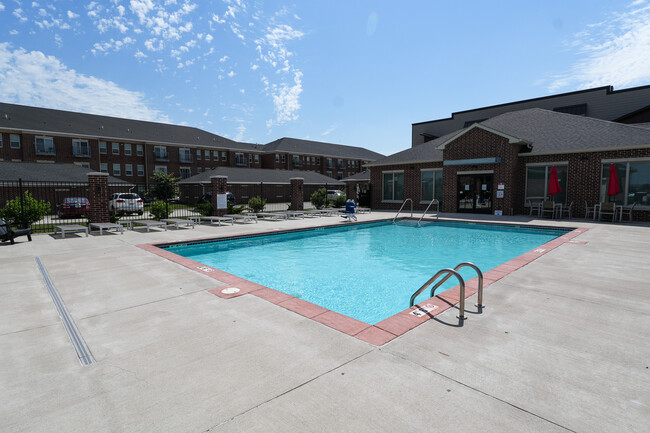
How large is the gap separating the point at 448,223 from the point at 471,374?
51.1 feet

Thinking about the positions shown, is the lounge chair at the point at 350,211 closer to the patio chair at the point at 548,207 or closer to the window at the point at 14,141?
the patio chair at the point at 548,207

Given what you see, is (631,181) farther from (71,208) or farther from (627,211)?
(71,208)

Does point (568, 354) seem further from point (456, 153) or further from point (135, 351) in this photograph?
point (456, 153)

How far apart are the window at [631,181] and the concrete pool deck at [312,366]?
14.4 m

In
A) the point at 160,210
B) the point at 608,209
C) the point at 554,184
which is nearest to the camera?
the point at 608,209

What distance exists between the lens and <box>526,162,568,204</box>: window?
18375mm

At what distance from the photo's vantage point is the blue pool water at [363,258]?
7176mm

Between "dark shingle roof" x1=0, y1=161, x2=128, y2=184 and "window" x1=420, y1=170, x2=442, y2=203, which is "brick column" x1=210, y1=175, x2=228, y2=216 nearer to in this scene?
"window" x1=420, y1=170, x2=442, y2=203

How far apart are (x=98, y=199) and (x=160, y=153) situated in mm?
36966

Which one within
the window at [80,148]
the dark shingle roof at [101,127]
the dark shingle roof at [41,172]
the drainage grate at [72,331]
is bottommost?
the drainage grate at [72,331]

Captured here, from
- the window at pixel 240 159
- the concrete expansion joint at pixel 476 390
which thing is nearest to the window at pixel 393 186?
the concrete expansion joint at pixel 476 390

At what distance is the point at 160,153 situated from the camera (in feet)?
157

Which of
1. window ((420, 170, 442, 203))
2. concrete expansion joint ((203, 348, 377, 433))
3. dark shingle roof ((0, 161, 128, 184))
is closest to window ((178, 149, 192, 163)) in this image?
dark shingle roof ((0, 161, 128, 184))

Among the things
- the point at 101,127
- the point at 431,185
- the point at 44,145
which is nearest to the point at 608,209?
the point at 431,185
